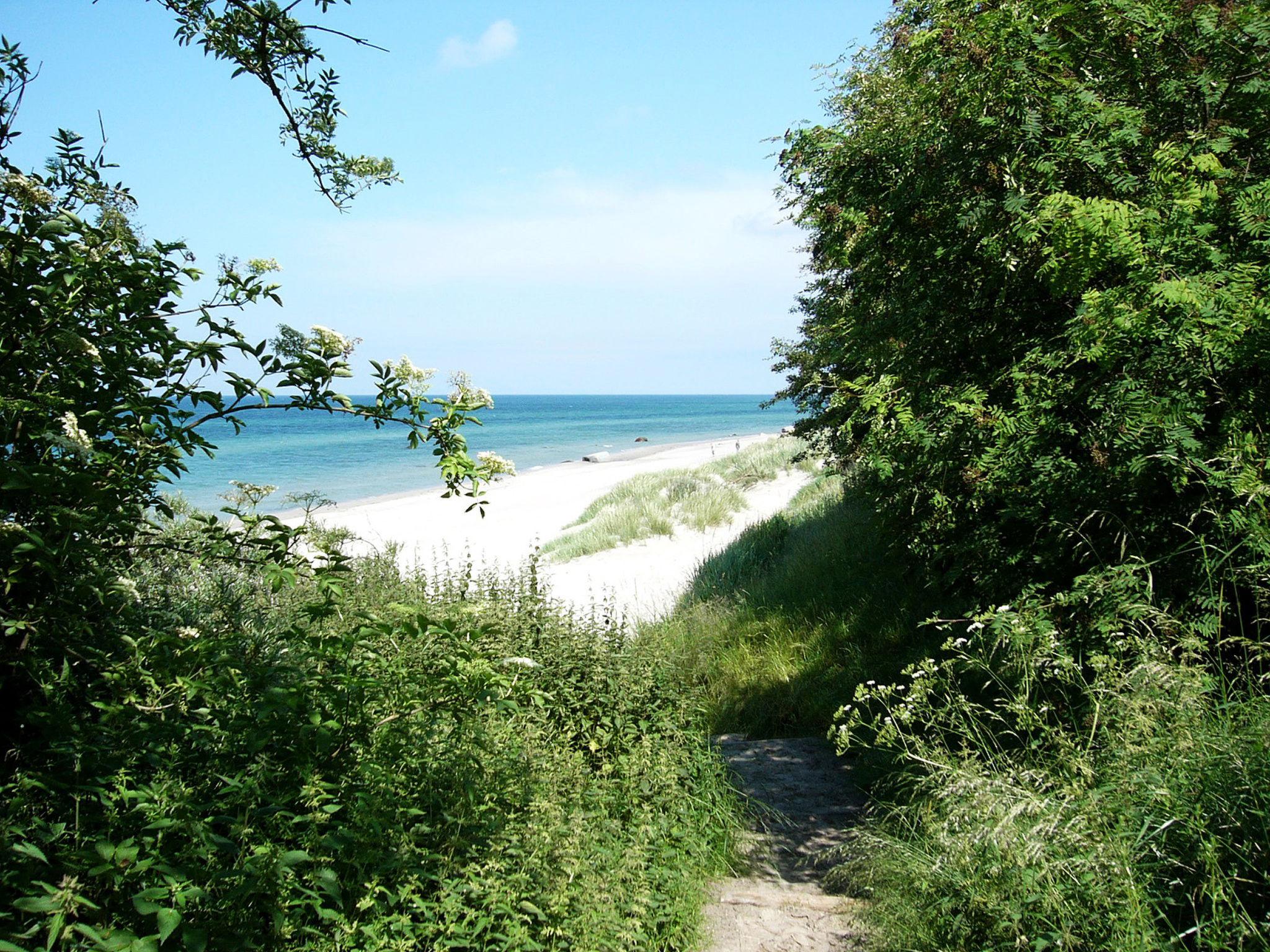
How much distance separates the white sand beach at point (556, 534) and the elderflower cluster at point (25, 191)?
241cm

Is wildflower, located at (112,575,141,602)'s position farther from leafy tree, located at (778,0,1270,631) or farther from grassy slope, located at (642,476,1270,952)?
leafy tree, located at (778,0,1270,631)

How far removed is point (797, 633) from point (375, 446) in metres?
53.3

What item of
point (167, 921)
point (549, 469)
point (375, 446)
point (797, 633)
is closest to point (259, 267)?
point (167, 921)

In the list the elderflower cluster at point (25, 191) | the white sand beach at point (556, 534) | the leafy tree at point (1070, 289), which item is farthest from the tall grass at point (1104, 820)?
the elderflower cluster at point (25, 191)

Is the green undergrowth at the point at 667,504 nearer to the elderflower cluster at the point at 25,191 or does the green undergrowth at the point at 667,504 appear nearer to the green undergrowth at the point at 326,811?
the green undergrowth at the point at 326,811

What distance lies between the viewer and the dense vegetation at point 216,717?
247 centimetres

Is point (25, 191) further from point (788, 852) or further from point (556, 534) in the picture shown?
point (556, 534)

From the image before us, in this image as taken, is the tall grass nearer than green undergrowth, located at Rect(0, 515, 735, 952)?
No

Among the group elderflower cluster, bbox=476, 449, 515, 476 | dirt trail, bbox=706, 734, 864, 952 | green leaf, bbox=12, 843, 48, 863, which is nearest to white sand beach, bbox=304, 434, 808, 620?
elderflower cluster, bbox=476, 449, 515, 476

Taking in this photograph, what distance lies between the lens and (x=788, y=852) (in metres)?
4.65

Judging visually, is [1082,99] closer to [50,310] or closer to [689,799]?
[689,799]

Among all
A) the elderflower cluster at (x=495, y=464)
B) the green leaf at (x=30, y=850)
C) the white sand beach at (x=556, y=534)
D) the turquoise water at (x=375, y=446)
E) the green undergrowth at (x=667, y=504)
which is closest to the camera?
the green leaf at (x=30, y=850)

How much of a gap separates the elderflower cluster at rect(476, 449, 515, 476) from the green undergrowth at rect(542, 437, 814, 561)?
8.82 m

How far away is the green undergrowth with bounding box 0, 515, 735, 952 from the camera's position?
244 cm
